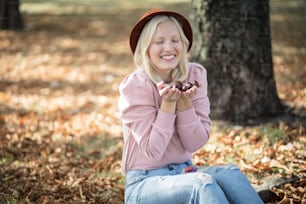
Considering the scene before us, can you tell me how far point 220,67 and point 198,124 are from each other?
1760 millimetres

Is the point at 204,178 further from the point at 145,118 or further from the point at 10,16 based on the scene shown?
the point at 10,16

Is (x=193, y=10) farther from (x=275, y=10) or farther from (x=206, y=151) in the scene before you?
(x=275, y=10)

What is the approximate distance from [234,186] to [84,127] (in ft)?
9.30

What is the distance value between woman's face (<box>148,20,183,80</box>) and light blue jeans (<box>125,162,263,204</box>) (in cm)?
71

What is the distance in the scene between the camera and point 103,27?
11500 millimetres

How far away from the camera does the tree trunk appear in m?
4.41

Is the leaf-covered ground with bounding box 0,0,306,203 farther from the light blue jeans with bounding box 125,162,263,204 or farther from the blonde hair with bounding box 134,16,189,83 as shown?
the blonde hair with bounding box 134,16,189,83

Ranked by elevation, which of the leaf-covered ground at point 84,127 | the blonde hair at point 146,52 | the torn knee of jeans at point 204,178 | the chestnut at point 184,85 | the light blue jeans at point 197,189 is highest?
the blonde hair at point 146,52

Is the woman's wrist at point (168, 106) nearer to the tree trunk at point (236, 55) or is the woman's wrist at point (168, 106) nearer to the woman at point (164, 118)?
the woman at point (164, 118)

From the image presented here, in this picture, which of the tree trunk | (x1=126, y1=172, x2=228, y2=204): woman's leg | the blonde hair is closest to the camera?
(x1=126, y1=172, x2=228, y2=204): woman's leg

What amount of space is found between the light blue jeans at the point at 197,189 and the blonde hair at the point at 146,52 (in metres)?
0.65

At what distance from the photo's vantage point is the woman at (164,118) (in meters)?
2.67

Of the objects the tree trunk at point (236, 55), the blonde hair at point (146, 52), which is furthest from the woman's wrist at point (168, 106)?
the tree trunk at point (236, 55)

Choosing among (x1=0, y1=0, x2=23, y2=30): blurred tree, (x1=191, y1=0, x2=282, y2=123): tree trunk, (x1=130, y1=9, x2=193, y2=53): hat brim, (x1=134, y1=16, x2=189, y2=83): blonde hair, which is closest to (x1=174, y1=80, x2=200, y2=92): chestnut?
(x1=134, y1=16, x2=189, y2=83): blonde hair
